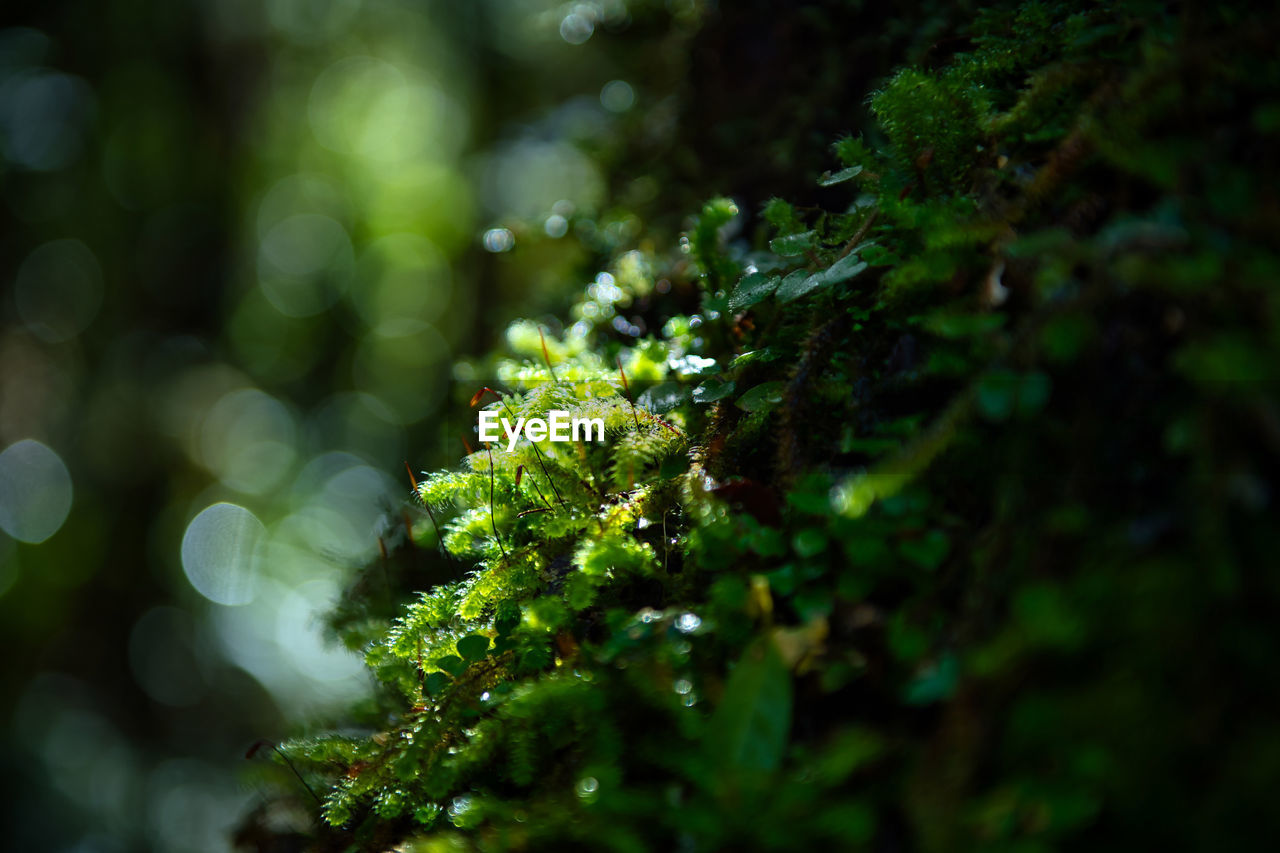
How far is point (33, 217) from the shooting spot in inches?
254

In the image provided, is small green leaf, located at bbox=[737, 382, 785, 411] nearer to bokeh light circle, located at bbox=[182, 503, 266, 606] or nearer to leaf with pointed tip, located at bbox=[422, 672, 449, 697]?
leaf with pointed tip, located at bbox=[422, 672, 449, 697]

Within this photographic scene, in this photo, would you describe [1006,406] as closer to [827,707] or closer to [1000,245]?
[1000,245]

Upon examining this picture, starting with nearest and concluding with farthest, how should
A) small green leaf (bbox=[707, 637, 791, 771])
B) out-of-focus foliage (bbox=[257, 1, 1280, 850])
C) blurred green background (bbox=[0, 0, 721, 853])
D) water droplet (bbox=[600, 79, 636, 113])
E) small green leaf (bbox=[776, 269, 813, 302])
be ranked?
out-of-focus foliage (bbox=[257, 1, 1280, 850]) → small green leaf (bbox=[707, 637, 791, 771]) → small green leaf (bbox=[776, 269, 813, 302]) → water droplet (bbox=[600, 79, 636, 113]) → blurred green background (bbox=[0, 0, 721, 853])

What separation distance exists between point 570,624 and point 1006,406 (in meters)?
0.87

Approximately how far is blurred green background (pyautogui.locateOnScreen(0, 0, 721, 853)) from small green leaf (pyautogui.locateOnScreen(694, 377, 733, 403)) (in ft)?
14.7

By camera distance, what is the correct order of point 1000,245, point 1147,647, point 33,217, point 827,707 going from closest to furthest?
point 1147,647
point 827,707
point 1000,245
point 33,217

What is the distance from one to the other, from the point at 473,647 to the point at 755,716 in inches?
26.6

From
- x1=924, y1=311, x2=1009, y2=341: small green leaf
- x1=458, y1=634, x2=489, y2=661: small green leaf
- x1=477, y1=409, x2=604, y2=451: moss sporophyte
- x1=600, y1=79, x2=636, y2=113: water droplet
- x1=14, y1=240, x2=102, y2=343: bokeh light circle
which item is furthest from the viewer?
x1=14, y1=240, x2=102, y2=343: bokeh light circle

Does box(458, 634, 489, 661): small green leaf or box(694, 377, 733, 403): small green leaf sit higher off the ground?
box(694, 377, 733, 403): small green leaf

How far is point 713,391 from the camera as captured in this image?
1529 mm

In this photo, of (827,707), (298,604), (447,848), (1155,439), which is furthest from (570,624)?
(298,604)

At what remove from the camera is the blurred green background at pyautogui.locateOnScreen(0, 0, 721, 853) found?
251 inches

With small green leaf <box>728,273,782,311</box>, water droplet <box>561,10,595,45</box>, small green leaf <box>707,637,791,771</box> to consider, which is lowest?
small green leaf <box>707,637,791,771</box>

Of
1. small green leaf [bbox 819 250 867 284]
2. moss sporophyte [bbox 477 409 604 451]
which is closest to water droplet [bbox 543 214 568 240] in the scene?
moss sporophyte [bbox 477 409 604 451]
